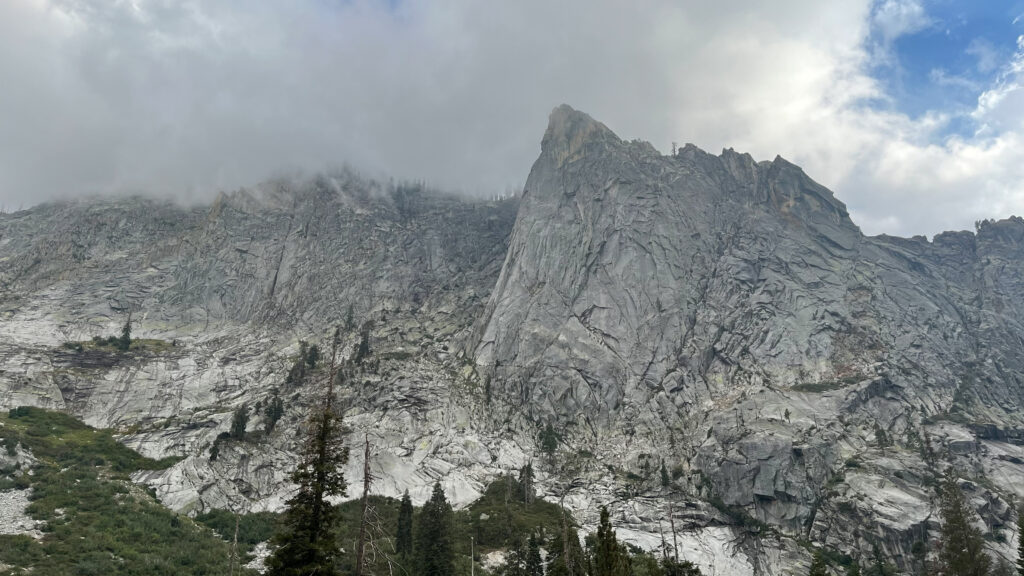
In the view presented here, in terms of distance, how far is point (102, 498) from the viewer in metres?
78.2

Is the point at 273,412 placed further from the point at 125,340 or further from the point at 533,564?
the point at 533,564

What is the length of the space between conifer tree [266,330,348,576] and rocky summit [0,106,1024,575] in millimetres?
63811

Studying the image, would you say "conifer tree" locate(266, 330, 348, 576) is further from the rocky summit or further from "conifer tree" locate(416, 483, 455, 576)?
the rocky summit

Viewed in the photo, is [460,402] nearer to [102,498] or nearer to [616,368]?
[616,368]

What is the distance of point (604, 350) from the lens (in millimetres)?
145625

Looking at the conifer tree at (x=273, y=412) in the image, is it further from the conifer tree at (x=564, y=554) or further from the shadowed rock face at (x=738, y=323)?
the conifer tree at (x=564, y=554)

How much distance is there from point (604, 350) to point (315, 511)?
120m

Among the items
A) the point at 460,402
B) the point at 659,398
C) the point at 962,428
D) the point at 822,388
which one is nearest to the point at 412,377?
the point at 460,402

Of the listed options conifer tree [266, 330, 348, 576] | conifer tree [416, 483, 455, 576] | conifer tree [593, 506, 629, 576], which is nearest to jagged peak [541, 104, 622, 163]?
conifer tree [416, 483, 455, 576]

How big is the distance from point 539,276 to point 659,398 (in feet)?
169

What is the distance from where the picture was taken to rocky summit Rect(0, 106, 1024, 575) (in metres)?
104

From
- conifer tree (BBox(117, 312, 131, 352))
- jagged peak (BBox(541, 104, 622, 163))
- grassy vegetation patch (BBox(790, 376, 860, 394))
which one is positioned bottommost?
grassy vegetation patch (BBox(790, 376, 860, 394))

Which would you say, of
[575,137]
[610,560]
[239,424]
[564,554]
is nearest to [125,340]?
[239,424]

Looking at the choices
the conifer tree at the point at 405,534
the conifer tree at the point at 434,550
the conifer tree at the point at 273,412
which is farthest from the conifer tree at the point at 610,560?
the conifer tree at the point at 273,412
